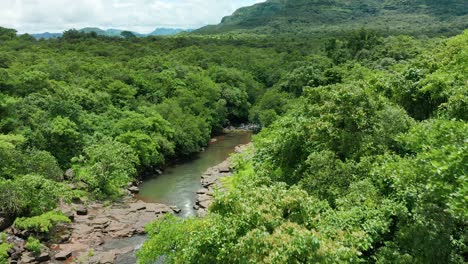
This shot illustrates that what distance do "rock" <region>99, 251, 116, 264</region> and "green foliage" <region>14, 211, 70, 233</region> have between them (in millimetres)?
3641

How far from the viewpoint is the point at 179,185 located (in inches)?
1447

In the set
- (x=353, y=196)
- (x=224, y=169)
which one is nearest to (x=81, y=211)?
(x=224, y=169)

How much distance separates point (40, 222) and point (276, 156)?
46.4ft

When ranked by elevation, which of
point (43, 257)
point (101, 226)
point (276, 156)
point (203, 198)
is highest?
point (276, 156)

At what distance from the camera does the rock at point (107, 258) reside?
22606 millimetres

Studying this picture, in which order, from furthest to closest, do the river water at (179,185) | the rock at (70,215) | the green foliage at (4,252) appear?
the rock at (70,215) → the river water at (179,185) → the green foliage at (4,252)

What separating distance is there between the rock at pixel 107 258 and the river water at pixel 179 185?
0.40 metres

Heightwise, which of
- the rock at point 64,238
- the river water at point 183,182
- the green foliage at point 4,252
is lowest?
the river water at point 183,182

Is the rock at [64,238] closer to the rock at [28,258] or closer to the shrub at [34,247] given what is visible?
the shrub at [34,247]

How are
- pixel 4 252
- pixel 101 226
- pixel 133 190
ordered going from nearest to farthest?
pixel 4 252 → pixel 101 226 → pixel 133 190

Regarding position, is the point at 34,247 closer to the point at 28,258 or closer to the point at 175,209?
the point at 28,258

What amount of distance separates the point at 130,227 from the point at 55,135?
12026mm

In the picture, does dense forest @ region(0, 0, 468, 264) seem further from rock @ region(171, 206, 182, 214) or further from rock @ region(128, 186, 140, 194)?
rock @ region(171, 206, 182, 214)

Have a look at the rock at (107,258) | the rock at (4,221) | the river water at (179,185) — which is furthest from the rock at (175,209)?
the rock at (4,221)
